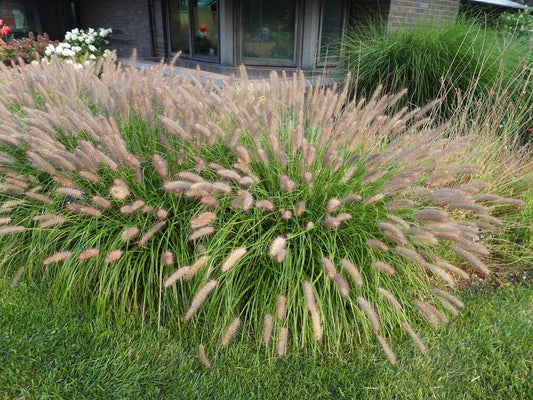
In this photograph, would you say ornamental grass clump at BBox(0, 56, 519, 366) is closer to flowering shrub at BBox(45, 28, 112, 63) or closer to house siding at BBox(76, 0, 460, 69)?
house siding at BBox(76, 0, 460, 69)

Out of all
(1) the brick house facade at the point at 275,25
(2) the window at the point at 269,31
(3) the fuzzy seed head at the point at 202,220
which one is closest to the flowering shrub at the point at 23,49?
(1) the brick house facade at the point at 275,25

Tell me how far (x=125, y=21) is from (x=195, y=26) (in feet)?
14.8

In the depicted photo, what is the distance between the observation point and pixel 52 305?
2672 mm

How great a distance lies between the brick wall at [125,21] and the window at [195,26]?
96cm

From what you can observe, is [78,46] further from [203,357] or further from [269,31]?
[203,357]

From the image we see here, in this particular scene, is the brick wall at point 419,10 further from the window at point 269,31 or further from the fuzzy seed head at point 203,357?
the fuzzy seed head at point 203,357

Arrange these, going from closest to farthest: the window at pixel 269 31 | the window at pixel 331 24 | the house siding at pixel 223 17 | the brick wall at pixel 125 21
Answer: the house siding at pixel 223 17
the window at pixel 269 31
the window at pixel 331 24
the brick wall at pixel 125 21

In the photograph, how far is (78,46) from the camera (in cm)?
1076

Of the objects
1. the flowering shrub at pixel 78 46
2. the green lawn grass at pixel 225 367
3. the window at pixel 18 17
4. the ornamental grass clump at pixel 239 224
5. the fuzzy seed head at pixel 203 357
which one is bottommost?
the green lawn grass at pixel 225 367

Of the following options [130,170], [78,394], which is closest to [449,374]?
[78,394]

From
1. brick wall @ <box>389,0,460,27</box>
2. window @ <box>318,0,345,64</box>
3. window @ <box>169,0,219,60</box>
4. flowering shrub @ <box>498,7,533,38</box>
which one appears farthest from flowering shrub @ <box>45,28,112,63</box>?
flowering shrub @ <box>498,7,533,38</box>

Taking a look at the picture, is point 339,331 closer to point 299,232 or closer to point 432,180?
point 299,232

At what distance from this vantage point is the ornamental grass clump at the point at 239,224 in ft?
7.68

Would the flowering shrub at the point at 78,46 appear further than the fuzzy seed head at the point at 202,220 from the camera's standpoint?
Yes
